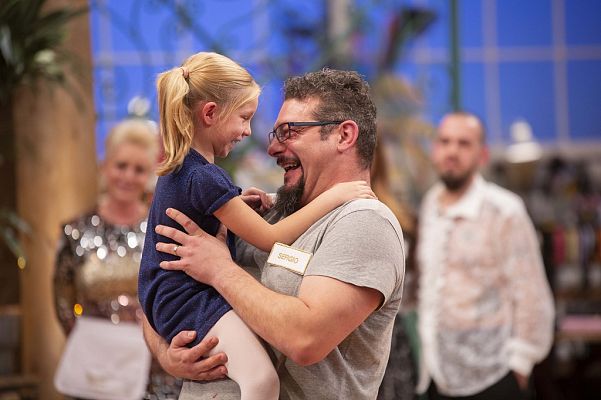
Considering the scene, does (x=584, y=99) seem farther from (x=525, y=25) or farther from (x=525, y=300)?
(x=525, y=300)

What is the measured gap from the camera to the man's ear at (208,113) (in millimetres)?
2125

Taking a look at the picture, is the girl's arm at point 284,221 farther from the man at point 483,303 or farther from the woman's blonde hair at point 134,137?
the man at point 483,303

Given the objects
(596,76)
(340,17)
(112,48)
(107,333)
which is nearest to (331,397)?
(107,333)

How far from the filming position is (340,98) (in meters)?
2.16

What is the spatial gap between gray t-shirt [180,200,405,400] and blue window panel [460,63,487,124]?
6.72m

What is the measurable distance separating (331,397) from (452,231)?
100 inches

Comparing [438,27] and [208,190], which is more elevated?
[438,27]

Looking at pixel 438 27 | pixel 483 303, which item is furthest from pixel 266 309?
pixel 438 27

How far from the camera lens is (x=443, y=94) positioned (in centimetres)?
686

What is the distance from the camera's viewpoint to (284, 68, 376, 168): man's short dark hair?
2.15 metres

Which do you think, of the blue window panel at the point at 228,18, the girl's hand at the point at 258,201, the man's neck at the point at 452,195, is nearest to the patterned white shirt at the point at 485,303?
the man's neck at the point at 452,195

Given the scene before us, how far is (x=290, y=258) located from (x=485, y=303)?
2506 mm

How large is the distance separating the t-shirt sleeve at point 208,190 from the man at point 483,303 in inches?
99.4

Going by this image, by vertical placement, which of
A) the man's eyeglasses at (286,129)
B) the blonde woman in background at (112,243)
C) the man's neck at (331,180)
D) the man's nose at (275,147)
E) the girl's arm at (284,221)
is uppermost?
the man's eyeglasses at (286,129)
